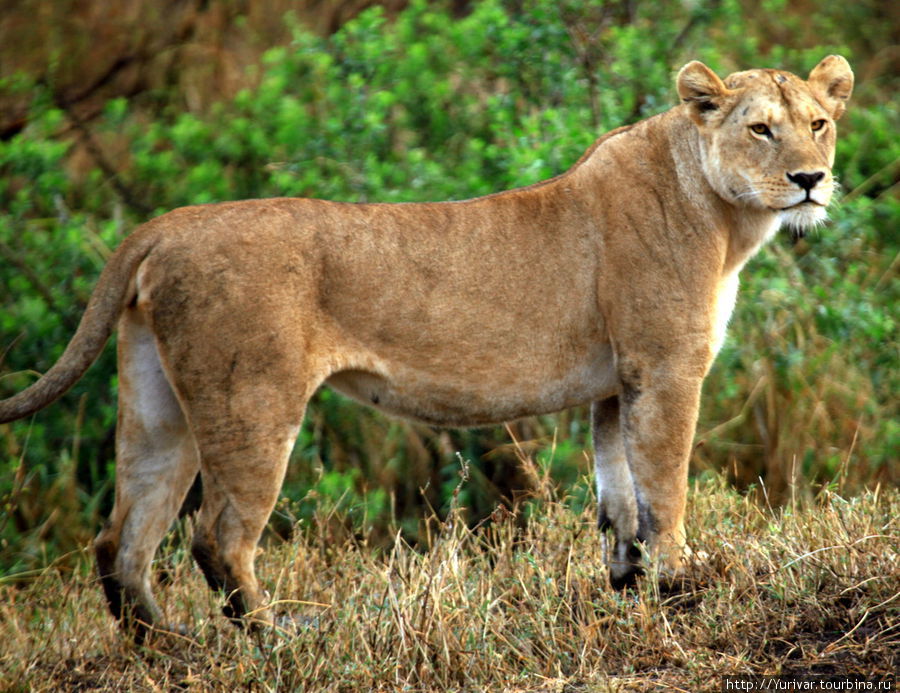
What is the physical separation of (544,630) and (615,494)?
905 millimetres

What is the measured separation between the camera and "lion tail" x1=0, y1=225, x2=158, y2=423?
431 cm

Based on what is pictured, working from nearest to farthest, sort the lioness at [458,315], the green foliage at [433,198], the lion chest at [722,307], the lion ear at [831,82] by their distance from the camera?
1. the lioness at [458,315]
2. the lion chest at [722,307]
3. the lion ear at [831,82]
4. the green foliage at [433,198]

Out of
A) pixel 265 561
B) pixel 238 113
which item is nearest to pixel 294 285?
pixel 265 561

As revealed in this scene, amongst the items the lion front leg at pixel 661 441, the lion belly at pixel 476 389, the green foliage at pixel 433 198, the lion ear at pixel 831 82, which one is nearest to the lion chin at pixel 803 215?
the lion ear at pixel 831 82

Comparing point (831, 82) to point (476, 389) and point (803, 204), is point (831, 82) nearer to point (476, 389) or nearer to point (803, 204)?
point (803, 204)

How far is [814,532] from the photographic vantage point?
14.6 ft

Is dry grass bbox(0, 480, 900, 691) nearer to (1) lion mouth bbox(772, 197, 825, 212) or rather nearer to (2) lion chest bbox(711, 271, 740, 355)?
Result: (2) lion chest bbox(711, 271, 740, 355)

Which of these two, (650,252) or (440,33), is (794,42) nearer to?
(440,33)

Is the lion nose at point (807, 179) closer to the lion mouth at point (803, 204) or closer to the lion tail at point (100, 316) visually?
the lion mouth at point (803, 204)

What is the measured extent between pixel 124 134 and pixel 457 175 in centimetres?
268

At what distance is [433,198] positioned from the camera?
7387mm

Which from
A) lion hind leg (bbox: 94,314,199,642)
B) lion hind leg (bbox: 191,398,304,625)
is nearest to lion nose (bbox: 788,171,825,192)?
lion hind leg (bbox: 191,398,304,625)

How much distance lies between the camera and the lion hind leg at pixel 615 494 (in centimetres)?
473

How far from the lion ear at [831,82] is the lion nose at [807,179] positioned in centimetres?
42
